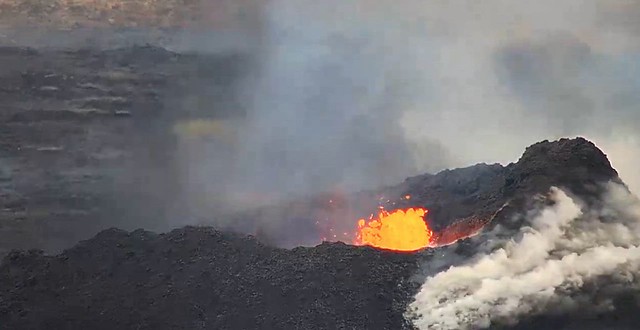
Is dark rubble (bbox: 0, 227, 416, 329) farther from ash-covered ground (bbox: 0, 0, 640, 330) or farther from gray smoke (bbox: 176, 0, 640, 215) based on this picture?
gray smoke (bbox: 176, 0, 640, 215)

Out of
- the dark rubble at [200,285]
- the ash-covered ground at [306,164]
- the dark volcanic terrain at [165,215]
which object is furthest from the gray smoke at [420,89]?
the dark rubble at [200,285]

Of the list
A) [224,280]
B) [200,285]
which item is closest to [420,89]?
[224,280]

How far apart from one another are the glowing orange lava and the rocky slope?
92 cm

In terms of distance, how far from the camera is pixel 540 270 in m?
6.16

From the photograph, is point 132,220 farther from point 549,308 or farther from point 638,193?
point 638,193

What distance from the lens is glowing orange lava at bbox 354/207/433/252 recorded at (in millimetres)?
7652

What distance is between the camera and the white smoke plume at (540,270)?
5898 mm

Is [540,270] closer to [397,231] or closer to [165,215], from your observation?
[397,231]

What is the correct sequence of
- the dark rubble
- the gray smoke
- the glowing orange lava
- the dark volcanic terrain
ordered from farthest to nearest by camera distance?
the gray smoke
the glowing orange lava
the dark volcanic terrain
the dark rubble

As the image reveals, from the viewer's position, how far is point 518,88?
13.2 meters

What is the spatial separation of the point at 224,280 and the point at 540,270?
2614 mm

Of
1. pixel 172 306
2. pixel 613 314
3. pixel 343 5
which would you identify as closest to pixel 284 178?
pixel 172 306

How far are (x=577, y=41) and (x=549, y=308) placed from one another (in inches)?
372

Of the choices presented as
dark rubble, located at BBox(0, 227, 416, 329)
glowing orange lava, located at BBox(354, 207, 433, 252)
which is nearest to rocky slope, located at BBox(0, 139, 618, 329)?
dark rubble, located at BBox(0, 227, 416, 329)
